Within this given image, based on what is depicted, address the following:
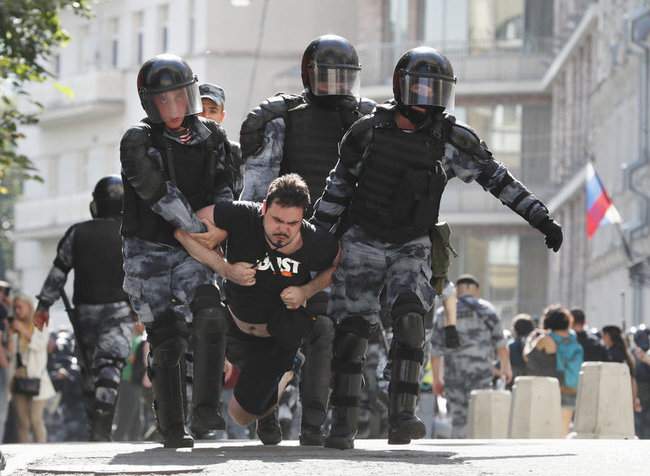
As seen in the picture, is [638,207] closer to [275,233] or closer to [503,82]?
[503,82]

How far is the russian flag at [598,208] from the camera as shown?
3431 centimetres

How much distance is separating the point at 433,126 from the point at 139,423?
47.9 ft

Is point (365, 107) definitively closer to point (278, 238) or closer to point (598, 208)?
point (278, 238)

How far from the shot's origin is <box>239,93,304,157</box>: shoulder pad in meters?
12.1

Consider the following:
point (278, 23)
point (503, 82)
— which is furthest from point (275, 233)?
point (278, 23)

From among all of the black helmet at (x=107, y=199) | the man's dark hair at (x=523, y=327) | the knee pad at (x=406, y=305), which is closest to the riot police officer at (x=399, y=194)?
the knee pad at (x=406, y=305)

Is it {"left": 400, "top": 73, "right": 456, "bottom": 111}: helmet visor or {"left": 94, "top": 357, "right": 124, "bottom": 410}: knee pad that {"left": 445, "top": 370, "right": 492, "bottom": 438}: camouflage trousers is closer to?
{"left": 94, "top": 357, "right": 124, "bottom": 410}: knee pad

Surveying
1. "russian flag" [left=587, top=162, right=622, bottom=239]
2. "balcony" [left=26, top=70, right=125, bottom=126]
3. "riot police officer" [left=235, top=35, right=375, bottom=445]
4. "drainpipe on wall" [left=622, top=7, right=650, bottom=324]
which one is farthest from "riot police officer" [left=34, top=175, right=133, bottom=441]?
"balcony" [left=26, top=70, right=125, bottom=126]

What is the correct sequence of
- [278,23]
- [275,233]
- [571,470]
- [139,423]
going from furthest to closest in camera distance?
[278,23], [139,423], [275,233], [571,470]

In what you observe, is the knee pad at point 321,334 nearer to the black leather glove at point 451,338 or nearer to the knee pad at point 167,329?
the knee pad at point 167,329

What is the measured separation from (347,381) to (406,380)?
0.27m

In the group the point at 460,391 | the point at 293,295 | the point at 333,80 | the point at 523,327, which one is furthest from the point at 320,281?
the point at 523,327

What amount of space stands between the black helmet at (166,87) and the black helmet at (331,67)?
931mm

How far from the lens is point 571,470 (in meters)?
8.92
